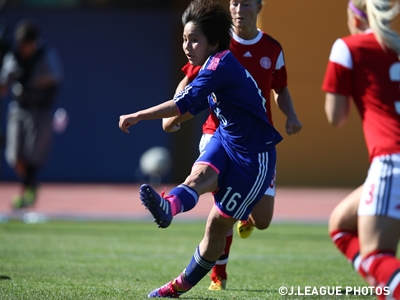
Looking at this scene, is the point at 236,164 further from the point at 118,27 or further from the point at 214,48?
A: the point at 118,27

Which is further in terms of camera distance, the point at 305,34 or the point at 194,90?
the point at 305,34

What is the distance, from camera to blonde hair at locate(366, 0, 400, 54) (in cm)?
415

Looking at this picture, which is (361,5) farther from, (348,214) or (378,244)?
(378,244)

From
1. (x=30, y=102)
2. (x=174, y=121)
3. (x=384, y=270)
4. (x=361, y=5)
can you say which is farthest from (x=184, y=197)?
A: (x=30, y=102)

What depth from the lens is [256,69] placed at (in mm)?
6508

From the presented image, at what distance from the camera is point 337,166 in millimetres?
20406

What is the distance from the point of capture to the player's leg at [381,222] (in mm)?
4109

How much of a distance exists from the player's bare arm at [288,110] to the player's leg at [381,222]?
202cm

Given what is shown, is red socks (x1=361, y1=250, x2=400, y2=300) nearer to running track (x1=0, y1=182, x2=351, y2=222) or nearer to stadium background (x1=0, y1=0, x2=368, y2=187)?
running track (x1=0, y1=182, x2=351, y2=222)

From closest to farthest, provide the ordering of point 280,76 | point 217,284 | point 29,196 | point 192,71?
point 192,71
point 217,284
point 280,76
point 29,196

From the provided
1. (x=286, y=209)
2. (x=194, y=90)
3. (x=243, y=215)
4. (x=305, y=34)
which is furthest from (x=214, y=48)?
(x=305, y=34)

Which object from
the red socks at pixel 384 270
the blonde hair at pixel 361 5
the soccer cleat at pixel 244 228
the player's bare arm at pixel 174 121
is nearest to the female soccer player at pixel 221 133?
the player's bare arm at pixel 174 121

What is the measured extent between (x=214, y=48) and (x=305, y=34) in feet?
47.5

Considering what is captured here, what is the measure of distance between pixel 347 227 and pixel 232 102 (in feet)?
4.29
